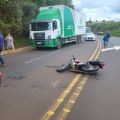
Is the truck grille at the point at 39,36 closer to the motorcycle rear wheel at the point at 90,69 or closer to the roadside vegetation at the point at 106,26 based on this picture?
the motorcycle rear wheel at the point at 90,69

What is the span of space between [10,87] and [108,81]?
3377mm

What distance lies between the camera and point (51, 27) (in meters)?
30.6

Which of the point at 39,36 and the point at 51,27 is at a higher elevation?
the point at 51,27

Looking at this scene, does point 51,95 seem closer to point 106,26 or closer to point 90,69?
point 90,69

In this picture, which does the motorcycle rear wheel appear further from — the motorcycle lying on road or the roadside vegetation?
the roadside vegetation

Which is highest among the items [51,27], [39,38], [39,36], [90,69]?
[51,27]

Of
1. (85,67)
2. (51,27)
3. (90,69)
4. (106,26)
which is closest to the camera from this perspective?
(90,69)

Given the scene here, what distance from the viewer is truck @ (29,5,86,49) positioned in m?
30.7

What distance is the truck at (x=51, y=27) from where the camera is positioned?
3067 centimetres

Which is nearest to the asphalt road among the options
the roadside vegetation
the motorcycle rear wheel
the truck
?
the motorcycle rear wheel

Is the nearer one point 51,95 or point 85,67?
point 51,95

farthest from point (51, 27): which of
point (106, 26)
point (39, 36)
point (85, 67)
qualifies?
point (106, 26)

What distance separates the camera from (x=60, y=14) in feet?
108

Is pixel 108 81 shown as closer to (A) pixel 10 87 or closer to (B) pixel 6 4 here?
(A) pixel 10 87
